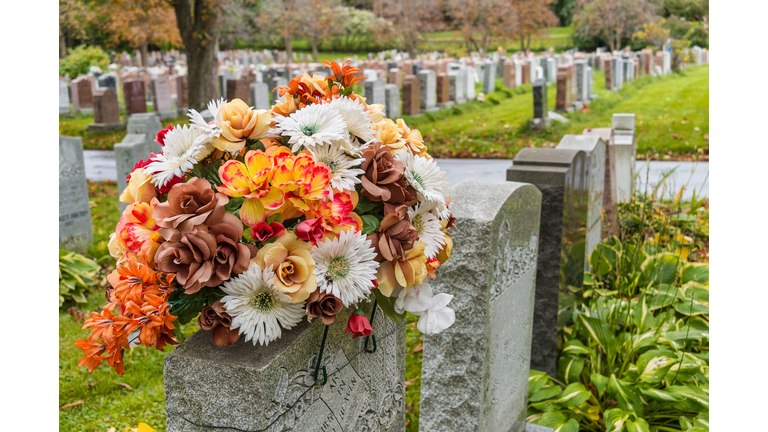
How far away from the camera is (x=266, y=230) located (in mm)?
1326

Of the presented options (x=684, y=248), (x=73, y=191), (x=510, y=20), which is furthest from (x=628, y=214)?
(x=510, y=20)

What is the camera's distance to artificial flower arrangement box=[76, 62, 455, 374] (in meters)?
1.28

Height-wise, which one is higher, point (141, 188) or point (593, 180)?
point (141, 188)

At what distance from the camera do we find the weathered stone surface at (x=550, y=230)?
338 cm

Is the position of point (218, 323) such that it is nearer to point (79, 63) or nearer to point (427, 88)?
point (427, 88)

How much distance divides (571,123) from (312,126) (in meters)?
12.7

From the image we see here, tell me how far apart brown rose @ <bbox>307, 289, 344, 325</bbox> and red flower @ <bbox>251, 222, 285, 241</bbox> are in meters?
0.16

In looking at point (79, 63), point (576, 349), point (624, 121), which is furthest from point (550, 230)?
point (79, 63)

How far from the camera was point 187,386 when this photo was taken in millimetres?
1378

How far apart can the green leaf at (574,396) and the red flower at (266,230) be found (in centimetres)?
241

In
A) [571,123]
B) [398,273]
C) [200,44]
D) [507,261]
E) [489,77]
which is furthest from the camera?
[489,77]

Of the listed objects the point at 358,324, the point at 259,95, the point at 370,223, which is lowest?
the point at 358,324

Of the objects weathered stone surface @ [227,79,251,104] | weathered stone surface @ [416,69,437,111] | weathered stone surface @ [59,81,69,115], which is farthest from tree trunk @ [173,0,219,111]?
weathered stone surface @ [59,81,69,115]

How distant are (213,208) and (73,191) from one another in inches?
215
